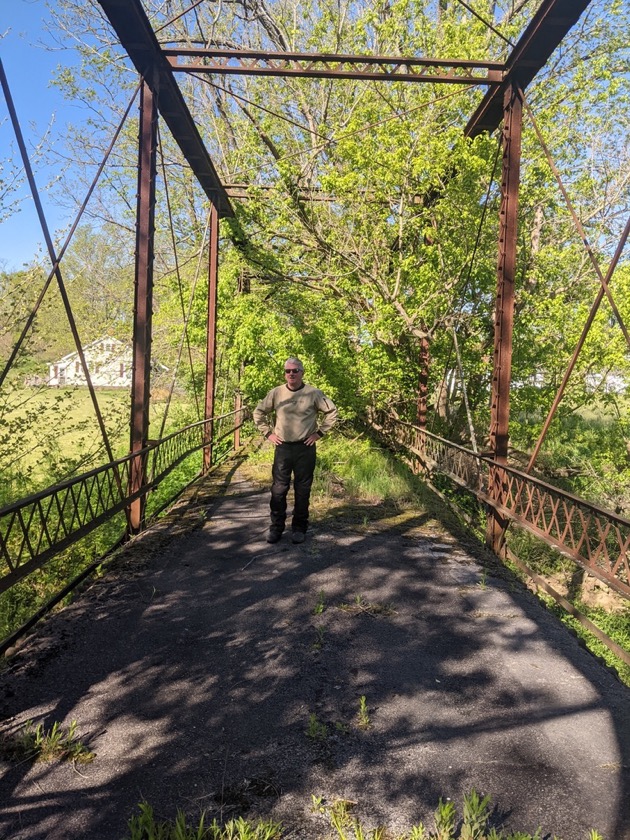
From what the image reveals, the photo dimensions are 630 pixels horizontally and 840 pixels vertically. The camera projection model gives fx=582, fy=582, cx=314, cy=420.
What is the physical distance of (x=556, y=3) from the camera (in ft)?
16.6

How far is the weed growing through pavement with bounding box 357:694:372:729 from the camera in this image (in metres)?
3.11

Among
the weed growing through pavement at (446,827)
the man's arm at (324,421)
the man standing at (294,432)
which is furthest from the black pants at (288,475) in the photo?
the weed growing through pavement at (446,827)

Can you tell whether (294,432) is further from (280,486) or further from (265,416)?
(280,486)

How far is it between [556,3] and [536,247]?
8608 mm

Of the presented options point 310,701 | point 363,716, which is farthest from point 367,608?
point 363,716

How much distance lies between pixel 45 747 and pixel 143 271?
179 inches

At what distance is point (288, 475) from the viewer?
6406 millimetres

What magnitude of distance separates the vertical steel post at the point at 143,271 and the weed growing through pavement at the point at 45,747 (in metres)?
3.43

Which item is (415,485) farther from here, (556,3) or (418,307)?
(556,3)

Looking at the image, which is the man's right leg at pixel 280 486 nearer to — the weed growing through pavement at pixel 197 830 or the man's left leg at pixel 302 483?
the man's left leg at pixel 302 483

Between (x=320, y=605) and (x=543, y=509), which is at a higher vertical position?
(x=543, y=509)

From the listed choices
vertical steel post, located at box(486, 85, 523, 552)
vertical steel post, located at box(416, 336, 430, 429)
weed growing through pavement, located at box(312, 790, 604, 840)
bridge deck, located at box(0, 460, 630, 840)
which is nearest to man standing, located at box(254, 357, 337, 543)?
bridge deck, located at box(0, 460, 630, 840)

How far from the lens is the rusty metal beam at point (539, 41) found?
5.14m

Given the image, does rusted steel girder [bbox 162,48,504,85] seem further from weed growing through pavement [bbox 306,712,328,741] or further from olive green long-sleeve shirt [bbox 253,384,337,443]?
weed growing through pavement [bbox 306,712,328,741]
